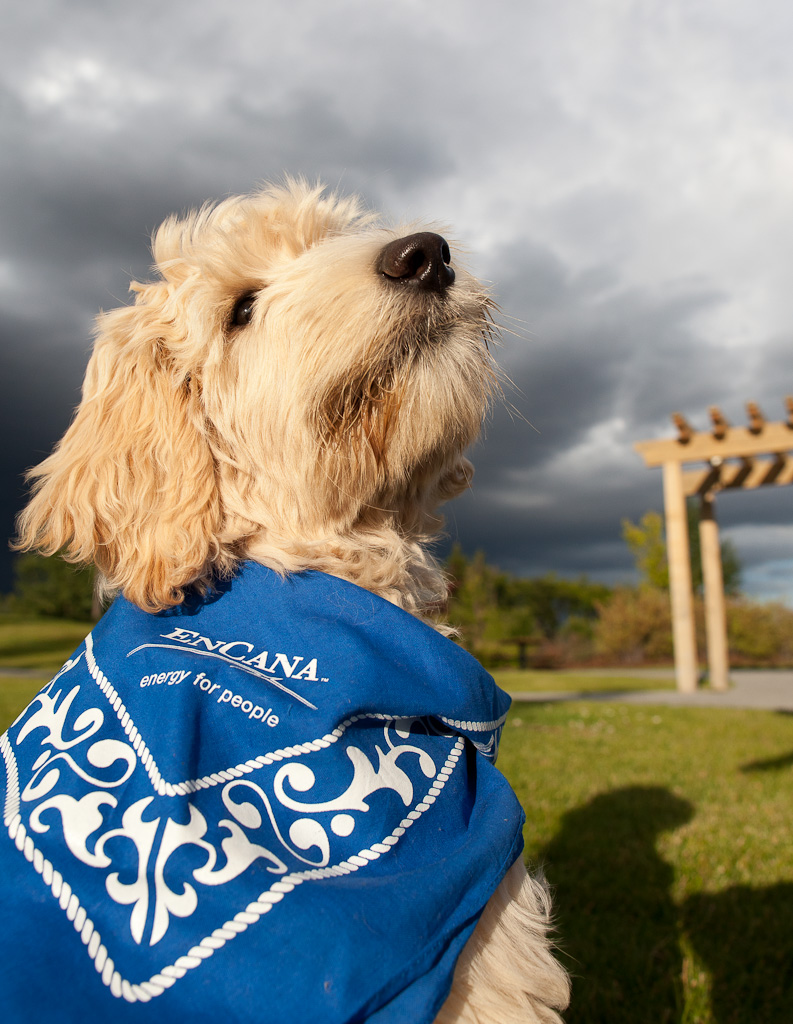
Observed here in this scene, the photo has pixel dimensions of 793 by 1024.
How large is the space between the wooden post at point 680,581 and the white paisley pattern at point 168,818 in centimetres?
1330

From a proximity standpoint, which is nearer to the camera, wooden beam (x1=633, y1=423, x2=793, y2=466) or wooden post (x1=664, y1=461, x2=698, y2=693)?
wooden beam (x1=633, y1=423, x2=793, y2=466)

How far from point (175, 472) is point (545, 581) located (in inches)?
1860

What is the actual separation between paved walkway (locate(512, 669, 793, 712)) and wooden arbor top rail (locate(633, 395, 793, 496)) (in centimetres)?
443

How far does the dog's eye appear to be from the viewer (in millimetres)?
2156

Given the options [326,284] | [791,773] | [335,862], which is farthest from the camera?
[791,773]

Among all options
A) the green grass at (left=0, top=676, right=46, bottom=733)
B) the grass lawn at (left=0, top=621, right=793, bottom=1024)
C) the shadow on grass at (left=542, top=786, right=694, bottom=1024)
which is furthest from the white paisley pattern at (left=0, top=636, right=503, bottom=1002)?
the green grass at (left=0, top=676, right=46, bottom=733)

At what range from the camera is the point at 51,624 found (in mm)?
42688

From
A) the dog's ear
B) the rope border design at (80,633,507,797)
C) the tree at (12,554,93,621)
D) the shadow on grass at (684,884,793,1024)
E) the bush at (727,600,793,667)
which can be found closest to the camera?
the rope border design at (80,633,507,797)

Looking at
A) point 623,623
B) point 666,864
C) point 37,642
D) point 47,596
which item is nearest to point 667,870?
point 666,864

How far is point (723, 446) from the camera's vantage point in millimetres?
13359

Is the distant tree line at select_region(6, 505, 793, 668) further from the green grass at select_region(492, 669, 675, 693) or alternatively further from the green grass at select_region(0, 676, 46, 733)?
the green grass at select_region(0, 676, 46, 733)

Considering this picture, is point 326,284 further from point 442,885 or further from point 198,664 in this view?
point 442,885

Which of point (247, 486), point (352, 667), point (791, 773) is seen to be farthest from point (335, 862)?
point (791, 773)

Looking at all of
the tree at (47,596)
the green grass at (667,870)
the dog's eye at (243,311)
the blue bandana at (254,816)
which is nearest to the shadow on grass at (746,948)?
the green grass at (667,870)
